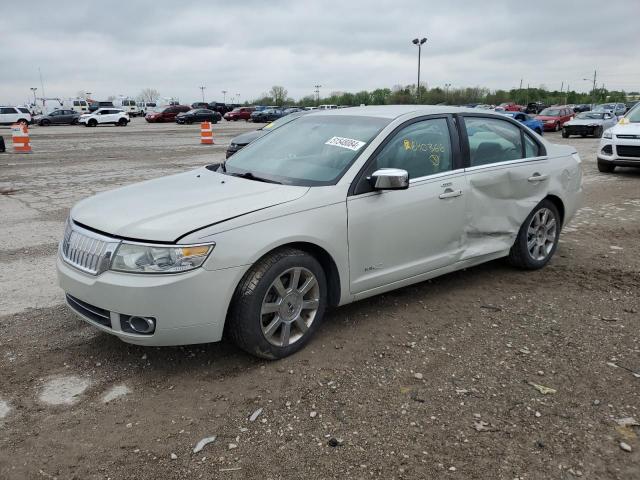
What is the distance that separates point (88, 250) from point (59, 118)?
156 feet

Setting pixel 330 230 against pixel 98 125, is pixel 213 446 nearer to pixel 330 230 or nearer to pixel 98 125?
pixel 330 230

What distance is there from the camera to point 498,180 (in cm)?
487

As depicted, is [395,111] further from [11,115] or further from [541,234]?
[11,115]

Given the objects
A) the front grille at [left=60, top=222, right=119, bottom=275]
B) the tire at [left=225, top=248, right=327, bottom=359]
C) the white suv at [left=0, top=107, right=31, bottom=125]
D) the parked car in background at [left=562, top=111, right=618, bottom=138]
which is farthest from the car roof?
the white suv at [left=0, top=107, right=31, bottom=125]

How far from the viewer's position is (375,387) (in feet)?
11.0

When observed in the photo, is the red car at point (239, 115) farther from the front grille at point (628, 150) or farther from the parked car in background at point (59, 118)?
the front grille at point (628, 150)

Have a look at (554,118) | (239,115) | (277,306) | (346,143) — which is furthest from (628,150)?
(239,115)

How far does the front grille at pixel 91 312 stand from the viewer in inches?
131

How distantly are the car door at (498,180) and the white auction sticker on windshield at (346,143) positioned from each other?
3.53 feet

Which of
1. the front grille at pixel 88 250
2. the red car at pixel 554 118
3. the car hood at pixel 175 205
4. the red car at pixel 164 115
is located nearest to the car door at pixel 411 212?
the car hood at pixel 175 205

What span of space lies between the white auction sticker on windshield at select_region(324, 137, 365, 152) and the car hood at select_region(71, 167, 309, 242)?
60 centimetres

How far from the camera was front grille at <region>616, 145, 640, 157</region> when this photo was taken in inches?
473

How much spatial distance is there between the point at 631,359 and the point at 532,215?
188 cm

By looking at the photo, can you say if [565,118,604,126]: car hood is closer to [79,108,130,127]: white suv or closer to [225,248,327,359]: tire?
[225,248,327,359]: tire
